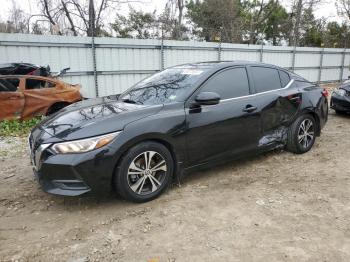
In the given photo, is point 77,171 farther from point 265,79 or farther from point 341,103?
point 341,103

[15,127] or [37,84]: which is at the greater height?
[37,84]

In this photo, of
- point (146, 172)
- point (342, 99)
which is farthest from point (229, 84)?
point (342, 99)

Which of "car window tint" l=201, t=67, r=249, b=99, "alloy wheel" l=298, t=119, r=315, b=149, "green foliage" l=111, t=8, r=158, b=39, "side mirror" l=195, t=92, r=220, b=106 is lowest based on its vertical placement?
"alloy wheel" l=298, t=119, r=315, b=149

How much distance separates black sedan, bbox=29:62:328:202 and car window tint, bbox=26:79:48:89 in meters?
4.00

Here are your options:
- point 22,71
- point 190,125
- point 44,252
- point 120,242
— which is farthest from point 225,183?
point 22,71

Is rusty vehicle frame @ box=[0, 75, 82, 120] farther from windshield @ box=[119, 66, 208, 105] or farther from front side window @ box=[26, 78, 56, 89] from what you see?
windshield @ box=[119, 66, 208, 105]

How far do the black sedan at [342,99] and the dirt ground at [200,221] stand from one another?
4.04 meters

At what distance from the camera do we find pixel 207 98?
3.95m

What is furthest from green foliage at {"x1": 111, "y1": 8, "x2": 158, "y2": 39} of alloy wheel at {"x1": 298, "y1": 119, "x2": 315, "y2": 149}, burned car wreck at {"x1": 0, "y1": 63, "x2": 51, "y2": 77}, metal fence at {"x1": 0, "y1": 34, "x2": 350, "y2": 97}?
alloy wheel at {"x1": 298, "y1": 119, "x2": 315, "y2": 149}

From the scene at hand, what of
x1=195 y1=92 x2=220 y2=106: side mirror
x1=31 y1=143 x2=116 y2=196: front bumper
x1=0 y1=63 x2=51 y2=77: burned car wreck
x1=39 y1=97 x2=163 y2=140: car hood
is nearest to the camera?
x1=31 y1=143 x2=116 y2=196: front bumper

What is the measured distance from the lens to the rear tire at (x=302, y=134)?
17.1ft

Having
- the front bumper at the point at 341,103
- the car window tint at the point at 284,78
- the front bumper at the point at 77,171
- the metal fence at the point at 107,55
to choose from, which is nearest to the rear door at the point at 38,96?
the metal fence at the point at 107,55

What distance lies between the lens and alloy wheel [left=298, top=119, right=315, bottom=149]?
5.32m

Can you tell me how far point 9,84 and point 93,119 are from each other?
16.1 ft
